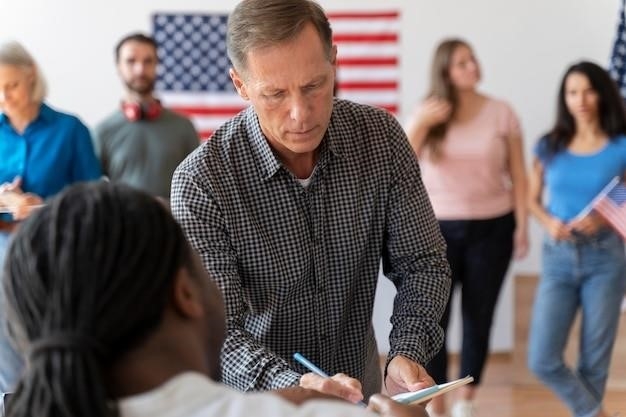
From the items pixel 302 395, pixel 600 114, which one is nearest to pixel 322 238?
pixel 302 395

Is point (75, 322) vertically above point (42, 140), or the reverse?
point (75, 322)

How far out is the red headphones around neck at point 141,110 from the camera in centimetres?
465

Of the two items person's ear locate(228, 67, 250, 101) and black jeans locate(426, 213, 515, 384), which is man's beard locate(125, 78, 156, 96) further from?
person's ear locate(228, 67, 250, 101)

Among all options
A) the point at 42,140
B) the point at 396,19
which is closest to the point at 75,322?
the point at 42,140

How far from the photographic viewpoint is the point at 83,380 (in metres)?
1.03

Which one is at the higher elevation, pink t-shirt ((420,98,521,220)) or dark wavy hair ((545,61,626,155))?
dark wavy hair ((545,61,626,155))

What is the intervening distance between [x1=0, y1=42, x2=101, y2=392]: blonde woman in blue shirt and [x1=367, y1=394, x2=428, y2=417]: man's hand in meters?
2.52

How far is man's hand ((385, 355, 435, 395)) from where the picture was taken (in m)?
1.79

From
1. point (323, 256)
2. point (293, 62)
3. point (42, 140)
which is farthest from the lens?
point (42, 140)

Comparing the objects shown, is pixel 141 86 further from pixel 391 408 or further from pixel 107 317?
pixel 107 317

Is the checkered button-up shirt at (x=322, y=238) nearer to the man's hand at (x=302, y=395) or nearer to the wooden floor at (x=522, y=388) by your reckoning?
the man's hand at (x=302, y=395)

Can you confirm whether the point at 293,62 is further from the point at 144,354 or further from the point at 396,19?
the point at 396,19

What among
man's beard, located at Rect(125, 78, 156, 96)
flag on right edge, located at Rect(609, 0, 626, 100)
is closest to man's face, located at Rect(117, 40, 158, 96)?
man's beard, located at Rect(125, 78, 156, 96)

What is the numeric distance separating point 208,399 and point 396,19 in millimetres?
5020
